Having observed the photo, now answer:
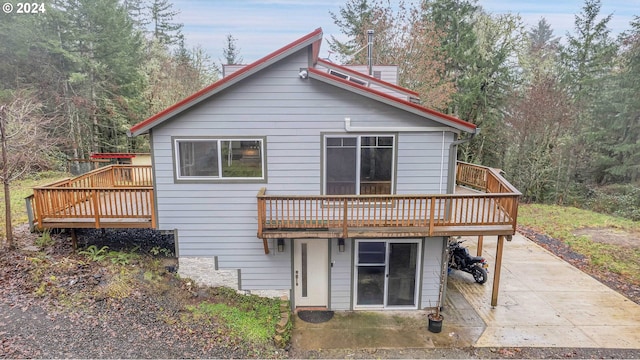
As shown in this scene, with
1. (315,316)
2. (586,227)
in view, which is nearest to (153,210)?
(315,316)

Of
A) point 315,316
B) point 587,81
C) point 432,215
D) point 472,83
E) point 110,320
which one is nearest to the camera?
point 110,320

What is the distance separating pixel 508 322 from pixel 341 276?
3.75 meters

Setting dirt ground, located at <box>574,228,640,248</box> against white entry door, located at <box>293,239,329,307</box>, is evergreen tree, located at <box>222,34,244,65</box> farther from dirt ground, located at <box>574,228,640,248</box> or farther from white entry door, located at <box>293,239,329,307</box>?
dirt ground, located at <box>574,228,640,248</box>

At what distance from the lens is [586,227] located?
13656 millimetres

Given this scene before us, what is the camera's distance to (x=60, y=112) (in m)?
17.5

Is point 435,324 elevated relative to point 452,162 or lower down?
lower down

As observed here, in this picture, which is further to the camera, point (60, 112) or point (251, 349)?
point (60, 112)

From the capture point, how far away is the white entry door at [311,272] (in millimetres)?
7609

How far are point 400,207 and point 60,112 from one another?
61.6ft

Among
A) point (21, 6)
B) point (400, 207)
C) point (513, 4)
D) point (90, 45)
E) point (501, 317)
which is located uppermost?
point (513, 4)

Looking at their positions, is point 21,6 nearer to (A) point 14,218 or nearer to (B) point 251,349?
(A) point 14,218

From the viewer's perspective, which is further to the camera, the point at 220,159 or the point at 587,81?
the point at 587,81

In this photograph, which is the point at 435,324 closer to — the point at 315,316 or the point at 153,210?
the point at 315,316

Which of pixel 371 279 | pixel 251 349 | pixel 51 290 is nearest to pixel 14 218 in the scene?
pixel 51 290
